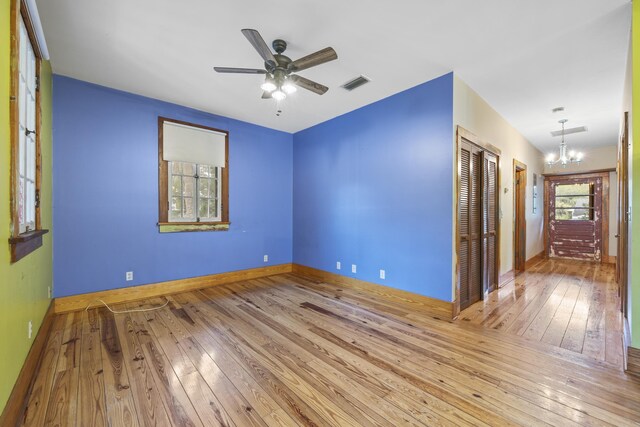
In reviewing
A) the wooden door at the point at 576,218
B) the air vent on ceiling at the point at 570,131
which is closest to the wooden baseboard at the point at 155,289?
the air vent on ceiling at the point at 570,131

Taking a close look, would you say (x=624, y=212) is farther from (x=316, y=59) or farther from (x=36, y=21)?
(x=36, y=21)

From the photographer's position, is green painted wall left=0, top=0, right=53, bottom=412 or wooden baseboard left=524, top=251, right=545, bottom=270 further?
wooden baseboard left=524, top=251, right=545, bottom=270

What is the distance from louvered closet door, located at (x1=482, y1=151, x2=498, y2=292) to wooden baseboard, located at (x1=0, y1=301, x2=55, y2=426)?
4.43m

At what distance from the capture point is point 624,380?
1.87 metres

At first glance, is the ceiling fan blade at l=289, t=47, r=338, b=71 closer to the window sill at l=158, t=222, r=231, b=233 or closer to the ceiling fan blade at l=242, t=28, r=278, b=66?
the ceiling fan blade at l=242, t=28, r=278, b=66

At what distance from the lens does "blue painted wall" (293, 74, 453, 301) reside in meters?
3.07

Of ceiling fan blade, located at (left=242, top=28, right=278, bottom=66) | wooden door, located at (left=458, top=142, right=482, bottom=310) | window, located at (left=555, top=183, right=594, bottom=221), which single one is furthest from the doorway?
window, located at (left=555, top=183, right=594, bottom=221)

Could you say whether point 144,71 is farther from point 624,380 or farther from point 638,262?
point 624,380

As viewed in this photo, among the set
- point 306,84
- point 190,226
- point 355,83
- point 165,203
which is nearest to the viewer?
point 306,84

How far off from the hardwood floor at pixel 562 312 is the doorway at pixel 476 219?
24cm

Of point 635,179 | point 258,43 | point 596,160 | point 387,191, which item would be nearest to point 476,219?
point 387,191

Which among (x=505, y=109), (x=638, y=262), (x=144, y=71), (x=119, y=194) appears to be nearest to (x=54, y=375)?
(x=119, y=194)

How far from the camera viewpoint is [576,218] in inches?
252

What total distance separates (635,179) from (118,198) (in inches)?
200
